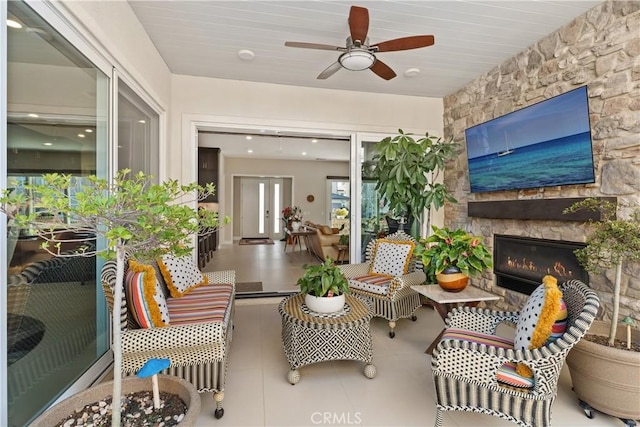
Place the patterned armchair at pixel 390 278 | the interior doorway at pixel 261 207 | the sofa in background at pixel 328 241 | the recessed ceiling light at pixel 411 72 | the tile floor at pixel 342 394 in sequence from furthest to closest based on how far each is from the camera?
the interior doorway at pixel 261 207 < the sofa in background at pixel 328 241 < the recessed ceiling light at pixel 411 72 < the patterned armchair at pixel 390 278 < the tile floor at pixel 342 394

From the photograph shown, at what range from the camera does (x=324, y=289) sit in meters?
2.23

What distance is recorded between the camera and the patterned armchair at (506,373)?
147 cm

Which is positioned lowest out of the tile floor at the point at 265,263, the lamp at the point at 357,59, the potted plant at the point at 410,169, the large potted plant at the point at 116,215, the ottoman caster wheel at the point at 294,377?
the ottoman caster wheel at the point at 294,377

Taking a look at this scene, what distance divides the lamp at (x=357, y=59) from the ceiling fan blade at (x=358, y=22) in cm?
9

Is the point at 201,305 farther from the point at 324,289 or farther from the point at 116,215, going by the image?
the point at 116,215

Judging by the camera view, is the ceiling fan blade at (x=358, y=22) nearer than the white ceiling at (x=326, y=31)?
Yes

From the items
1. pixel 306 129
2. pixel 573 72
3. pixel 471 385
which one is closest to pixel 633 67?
pixel 573 72

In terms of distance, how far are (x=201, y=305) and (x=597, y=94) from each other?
3.53 meters

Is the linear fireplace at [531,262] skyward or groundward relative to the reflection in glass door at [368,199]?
groundward

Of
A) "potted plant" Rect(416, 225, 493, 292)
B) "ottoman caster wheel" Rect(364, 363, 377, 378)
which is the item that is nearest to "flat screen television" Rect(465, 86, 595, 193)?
"potted plant" Rect(416, 225, 493, 292)

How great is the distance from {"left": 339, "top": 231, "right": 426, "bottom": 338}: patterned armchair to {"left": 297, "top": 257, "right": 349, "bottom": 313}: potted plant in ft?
2.49

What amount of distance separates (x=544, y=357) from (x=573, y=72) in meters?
2.49

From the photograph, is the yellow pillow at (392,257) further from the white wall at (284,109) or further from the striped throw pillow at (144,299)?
the striped throw pillow at (144,299)

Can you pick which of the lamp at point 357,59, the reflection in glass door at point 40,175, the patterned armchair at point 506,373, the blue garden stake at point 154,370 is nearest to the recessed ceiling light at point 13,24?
the reflection in glass door at point 40,175
